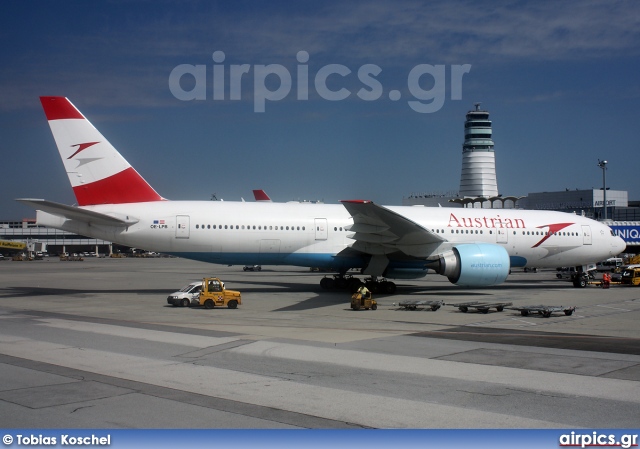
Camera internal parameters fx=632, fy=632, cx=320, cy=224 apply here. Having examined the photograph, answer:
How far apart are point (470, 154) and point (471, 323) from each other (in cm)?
10243

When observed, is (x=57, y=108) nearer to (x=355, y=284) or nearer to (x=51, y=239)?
(x=355, y=284)

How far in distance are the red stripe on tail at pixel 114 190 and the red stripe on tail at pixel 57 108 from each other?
9.57 feet

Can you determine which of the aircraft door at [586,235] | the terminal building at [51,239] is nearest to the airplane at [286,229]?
the aircraft door at [586,235]

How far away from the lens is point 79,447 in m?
6.71

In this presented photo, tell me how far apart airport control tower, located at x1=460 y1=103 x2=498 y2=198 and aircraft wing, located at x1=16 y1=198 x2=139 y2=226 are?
94.9 meters

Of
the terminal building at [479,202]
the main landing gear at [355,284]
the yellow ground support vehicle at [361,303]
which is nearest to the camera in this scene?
the yellow ground support vehicle at [361,303]

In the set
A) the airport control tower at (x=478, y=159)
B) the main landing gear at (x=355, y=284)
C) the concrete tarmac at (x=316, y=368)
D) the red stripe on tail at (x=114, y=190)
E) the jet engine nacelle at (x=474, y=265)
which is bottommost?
the concrete tarmac at (x=316, y=368)

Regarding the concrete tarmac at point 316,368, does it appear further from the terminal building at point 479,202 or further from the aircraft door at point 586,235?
the terminal building at point 479,202

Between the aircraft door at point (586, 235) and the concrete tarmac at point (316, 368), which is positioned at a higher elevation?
the aircraft door at point (586, 235)

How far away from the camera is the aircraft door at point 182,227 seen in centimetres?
2644

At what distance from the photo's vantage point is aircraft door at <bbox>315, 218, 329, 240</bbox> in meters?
28.1

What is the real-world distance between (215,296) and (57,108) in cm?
1044

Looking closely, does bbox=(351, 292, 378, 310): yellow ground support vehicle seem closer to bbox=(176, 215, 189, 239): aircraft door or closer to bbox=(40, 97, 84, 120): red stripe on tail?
bbox=(176, 215, 189, 239): aircraft door

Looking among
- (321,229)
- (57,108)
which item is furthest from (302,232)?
(57,108)
